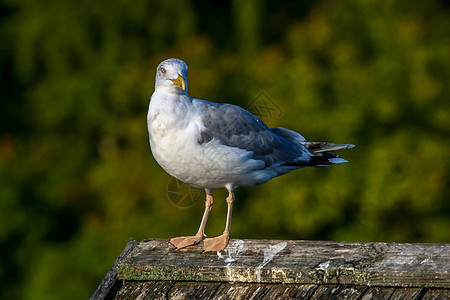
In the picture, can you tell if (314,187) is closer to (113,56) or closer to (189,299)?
(113,56)

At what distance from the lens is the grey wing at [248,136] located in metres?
5.46

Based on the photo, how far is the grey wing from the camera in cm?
546

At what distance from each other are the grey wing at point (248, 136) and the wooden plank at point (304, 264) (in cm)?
85

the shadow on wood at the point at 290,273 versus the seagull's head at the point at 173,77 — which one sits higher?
the seagull's head at the point at 173,77

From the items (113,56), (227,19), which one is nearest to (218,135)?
(113,56)

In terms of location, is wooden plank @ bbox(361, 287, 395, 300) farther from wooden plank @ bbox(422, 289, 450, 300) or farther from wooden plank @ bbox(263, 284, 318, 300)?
wooden plank @ bbox(263, 284, 318, 300)

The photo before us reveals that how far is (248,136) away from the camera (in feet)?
18.8

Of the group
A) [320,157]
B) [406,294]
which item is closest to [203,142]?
[320,157]

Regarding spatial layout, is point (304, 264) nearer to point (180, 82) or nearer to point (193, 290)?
point (193, 290)

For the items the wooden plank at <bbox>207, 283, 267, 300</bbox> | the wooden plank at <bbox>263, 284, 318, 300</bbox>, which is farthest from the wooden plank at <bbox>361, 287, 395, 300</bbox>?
the wooden plank at <bbox>207, 283, 267, 300</bbox>

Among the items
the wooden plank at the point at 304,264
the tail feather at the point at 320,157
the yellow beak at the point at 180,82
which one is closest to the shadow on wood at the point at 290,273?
the wooden plank at the point at 304,264

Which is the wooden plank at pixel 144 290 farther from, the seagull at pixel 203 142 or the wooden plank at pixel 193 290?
the seagull at pixel 203 142

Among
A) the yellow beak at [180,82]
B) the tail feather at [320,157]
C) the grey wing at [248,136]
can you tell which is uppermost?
the yellow beak at [180,82]

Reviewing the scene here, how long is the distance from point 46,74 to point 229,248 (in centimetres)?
2198
